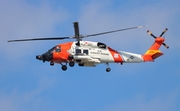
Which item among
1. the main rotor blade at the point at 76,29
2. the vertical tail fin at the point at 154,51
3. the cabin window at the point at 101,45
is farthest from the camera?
the vertical tail fin at the point at 154,51

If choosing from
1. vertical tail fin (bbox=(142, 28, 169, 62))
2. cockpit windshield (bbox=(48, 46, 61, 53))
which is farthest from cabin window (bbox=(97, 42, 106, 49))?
vertical tail fin (bbox=(142, 28, 169, 62))

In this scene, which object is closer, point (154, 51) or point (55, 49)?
point (55, 49)

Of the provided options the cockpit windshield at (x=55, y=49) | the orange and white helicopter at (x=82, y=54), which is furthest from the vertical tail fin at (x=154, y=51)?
the cockpit windshield at (x=55, y=49)

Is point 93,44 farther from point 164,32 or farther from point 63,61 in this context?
point 164,32

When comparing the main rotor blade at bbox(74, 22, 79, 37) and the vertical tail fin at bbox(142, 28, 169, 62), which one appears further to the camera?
the vertical tail fin at bbox(142, 28, 169, 62)

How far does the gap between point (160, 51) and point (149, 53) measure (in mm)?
1312

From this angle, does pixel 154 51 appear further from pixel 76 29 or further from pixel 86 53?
pixel 76 29

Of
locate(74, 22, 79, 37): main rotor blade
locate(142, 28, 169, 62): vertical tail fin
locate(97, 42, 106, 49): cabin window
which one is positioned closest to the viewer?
locate(74, 22, 79, 37): main rotor blade

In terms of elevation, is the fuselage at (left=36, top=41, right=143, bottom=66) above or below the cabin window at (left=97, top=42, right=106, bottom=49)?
below

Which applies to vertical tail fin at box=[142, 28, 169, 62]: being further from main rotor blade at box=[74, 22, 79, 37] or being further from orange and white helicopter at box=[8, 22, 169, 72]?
main rotor blade at box=[74, 22, 79, 37]

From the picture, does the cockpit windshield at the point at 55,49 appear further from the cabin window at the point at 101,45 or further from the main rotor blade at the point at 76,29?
the cabin window at the point at 101,45

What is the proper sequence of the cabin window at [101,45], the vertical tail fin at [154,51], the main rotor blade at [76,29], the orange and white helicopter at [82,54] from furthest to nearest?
the vertical tail fin at [154,51] → the cabin window at [101,45] → the orange and white helicopter at [82,54] → the main rotor blade at [76,29]

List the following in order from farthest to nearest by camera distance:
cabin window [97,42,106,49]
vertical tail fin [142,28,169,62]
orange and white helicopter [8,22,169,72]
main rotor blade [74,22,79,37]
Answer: vertical tail fin [142,28,169,62] < cabin window [97,42,106,49] < orange and white helicopter [8,22,169,72] < main rotor blade [74,22,79,37]

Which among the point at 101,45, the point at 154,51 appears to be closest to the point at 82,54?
the point at 101,45
